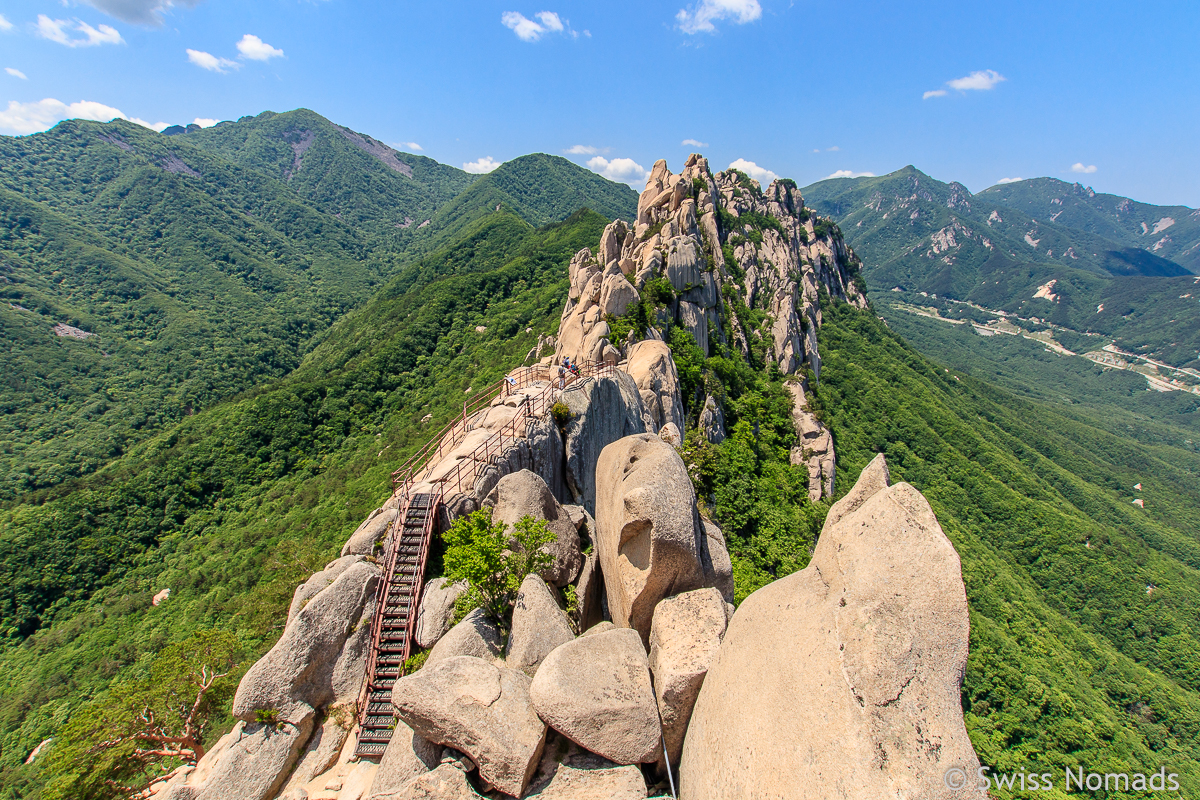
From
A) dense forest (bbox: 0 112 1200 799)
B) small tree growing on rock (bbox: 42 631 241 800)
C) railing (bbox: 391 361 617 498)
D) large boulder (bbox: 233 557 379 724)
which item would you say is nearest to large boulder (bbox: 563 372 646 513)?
railing (bbox: 391 361 617 498)

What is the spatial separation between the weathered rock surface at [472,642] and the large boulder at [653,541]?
137 inches

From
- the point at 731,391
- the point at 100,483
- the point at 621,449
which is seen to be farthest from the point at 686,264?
the point at 100,483

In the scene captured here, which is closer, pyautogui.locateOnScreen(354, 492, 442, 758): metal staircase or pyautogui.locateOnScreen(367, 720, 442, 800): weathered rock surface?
pyautogui.locateOnScreen(367, 720, 442, 800): weathered rock surface

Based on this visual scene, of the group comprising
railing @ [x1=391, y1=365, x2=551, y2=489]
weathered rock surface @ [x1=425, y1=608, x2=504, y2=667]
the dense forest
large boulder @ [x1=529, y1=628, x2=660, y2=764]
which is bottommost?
the dense forest

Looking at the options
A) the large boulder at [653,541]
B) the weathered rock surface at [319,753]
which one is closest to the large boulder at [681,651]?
the large boulder at [653,541]

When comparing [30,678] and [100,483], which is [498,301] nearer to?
[100,483]

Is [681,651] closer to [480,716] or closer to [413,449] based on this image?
[480,716]

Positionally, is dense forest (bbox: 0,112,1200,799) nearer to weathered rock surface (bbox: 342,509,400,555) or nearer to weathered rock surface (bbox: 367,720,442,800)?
weathered rock surface (bbox: 342,509,400,555)

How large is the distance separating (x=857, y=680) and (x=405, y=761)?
10305 millimetres

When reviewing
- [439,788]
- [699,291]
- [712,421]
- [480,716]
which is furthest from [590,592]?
[699,291]

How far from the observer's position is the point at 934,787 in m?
5.68

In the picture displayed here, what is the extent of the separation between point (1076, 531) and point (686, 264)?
64652 mm

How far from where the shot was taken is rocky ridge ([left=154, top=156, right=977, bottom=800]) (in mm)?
6461

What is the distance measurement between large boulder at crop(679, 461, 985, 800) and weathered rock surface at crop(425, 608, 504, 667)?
6345 millimetres
